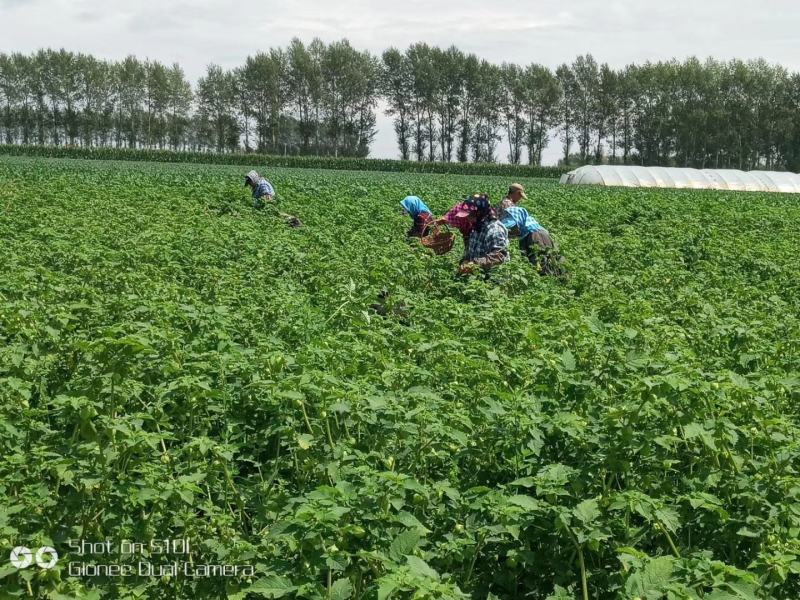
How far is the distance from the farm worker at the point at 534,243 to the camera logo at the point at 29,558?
6.75 meters

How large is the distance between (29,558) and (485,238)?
633 centimetres

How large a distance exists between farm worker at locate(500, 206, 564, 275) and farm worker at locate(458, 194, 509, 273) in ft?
1.98

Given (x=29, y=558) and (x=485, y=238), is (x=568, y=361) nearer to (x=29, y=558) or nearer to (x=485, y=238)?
(x=29, y=558)

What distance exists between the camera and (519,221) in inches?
383

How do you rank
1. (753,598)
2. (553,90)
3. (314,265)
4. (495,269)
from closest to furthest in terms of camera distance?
1. (753,598)
2. (495,269)
3. (314,265)
4. (553,90)

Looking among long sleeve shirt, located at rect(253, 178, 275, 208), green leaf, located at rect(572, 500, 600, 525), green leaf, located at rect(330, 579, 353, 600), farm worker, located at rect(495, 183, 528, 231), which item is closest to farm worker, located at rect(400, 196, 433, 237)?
farm worker, located at rect(495, 183, 528, 231)

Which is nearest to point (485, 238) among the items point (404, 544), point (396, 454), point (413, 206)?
point (413, 206)

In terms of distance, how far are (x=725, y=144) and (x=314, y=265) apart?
271 feet

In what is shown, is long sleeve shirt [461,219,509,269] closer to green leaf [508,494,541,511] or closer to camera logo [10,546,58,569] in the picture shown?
green leaf [508,494,541,511]

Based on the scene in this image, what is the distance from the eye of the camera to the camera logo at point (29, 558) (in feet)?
10.3

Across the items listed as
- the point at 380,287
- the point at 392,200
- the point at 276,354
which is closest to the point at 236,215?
the point at 392,200

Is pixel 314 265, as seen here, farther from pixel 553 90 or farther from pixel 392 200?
pixel 553 90

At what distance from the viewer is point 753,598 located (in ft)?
8.59

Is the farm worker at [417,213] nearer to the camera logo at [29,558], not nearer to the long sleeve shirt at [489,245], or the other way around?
the long sleeve shirt at [489,245]
